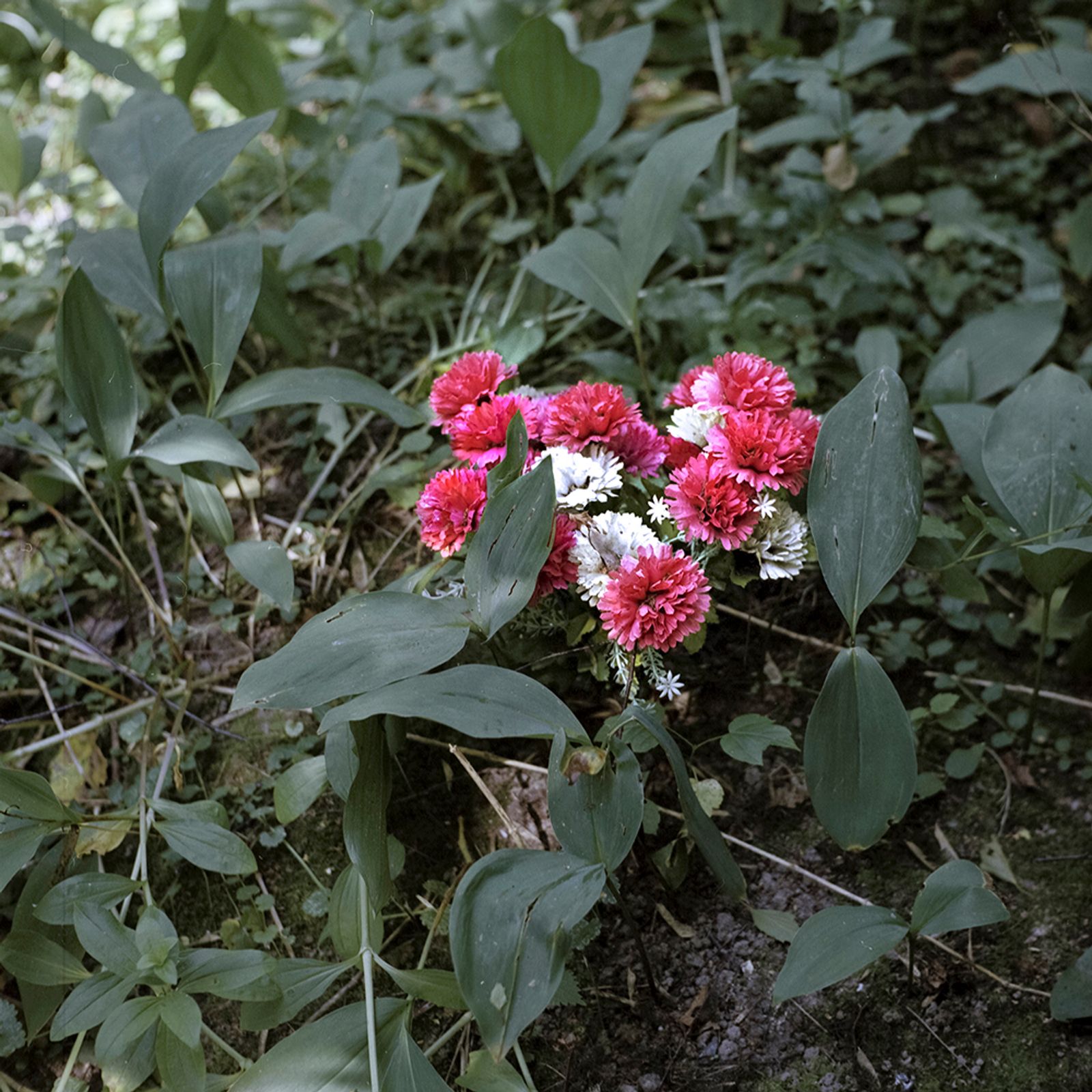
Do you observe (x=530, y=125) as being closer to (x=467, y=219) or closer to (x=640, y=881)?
(x=467, y=219)

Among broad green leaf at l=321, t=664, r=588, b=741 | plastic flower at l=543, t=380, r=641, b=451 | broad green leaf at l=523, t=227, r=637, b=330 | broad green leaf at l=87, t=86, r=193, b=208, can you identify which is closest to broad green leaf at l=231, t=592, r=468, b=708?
broad green leaf at l=321, t=664, r=588, b=741

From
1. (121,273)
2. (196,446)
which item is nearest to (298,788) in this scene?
(196,446)

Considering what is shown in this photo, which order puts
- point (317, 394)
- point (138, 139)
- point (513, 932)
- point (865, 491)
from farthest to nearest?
point (138, 139) → point (317, 394) → point (865, 491) → point (513, 932)

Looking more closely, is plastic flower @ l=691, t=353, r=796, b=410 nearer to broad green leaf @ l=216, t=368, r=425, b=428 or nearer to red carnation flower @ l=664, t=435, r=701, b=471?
red carnation flower @ l=664, t=435, r=701, b=471

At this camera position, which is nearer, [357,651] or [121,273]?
[357,651]

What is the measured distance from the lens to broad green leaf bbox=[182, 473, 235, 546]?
140 cm

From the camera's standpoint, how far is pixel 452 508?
1.17 m

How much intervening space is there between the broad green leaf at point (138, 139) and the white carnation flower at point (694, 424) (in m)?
0.99

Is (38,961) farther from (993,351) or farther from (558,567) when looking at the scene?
(993,351)

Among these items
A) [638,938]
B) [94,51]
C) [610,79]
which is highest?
[94,51]

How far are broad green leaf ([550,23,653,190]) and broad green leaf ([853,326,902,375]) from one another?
23.2 inches

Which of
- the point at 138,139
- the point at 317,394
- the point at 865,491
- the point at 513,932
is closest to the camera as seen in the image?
the point at 513,932

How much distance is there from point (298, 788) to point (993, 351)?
133cm

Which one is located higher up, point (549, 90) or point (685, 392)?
point (549, 90)
